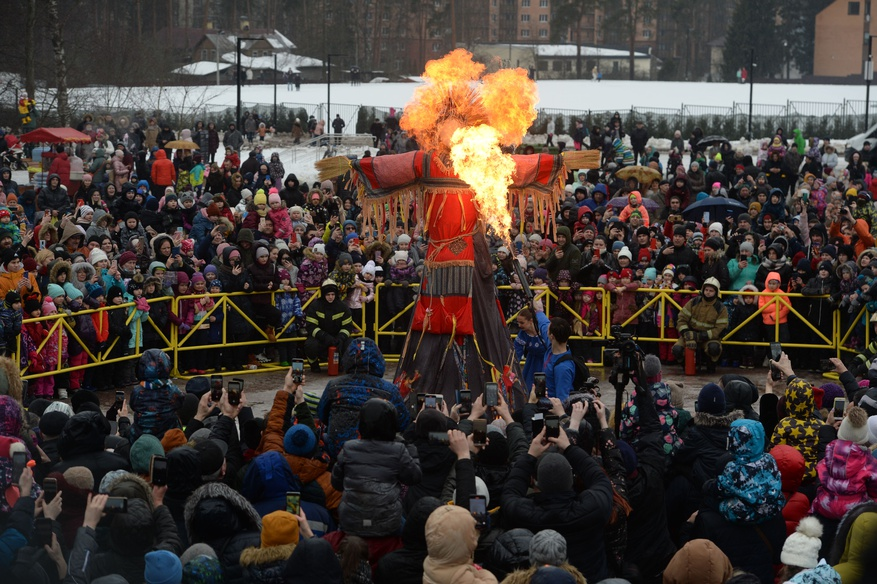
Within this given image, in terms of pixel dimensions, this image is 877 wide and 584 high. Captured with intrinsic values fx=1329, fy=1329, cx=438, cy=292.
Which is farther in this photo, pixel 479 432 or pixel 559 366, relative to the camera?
pixel 559 366

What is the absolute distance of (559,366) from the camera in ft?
36.3

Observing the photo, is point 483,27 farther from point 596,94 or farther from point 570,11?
point 596,94

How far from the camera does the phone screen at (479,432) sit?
778 cm

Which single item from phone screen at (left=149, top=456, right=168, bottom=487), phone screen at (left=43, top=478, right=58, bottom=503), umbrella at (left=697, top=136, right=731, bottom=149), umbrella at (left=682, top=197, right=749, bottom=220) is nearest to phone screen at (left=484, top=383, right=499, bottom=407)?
phone screen at (left=149, top=456, right=168, bottom=487)

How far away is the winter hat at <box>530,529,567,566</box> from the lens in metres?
6.32

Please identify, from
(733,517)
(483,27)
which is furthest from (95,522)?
→ (483,27)

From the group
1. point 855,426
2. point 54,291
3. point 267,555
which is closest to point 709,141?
point 54,291

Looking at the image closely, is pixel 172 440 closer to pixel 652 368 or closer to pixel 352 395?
pixel 352 395

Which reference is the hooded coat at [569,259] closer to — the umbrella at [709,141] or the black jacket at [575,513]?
the black jacket at [575,513]

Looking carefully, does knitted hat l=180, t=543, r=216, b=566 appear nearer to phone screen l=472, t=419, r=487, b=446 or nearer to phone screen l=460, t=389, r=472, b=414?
phone screen l=472, t=419, r=487, b=446

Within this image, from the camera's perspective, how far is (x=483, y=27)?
282 feet

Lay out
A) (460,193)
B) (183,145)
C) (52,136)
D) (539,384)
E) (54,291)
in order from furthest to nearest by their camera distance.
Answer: (183,145), (52,136), (54,291), (460,193), (539,384)

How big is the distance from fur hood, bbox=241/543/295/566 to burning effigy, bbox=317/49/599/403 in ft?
17.4

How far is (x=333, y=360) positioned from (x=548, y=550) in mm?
10147
